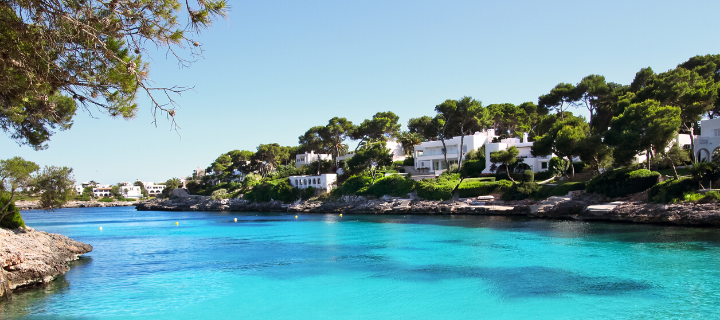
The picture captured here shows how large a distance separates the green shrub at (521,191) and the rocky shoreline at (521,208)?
3.02 feet

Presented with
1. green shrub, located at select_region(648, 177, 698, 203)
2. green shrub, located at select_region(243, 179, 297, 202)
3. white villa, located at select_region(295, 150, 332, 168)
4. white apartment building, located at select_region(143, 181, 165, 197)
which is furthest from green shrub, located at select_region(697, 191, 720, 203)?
white apartment building, located at select_region(143, 181, 165, 197)

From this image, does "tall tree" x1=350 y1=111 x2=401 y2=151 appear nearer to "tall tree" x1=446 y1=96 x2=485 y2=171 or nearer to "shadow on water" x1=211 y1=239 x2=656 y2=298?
"tall tree" x1=446 y1=96 x2=485 y2=171

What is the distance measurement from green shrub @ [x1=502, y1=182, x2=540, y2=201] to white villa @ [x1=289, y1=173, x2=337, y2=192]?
27205 millimetres

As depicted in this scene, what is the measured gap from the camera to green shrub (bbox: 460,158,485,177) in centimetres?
5275

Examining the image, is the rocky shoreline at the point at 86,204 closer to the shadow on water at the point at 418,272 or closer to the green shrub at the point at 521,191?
the green shrub at the point at 521,191

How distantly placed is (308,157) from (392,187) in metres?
28.4

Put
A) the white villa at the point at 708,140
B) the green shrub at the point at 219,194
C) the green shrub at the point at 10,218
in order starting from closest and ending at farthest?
1. the green shrub at the point at 10,218
2. the white villa at the point at 708,140
3. the green shrub at the point at 219,194

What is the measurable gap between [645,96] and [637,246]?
24304 mm

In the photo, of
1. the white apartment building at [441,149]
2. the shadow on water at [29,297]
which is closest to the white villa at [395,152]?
the white apartment building at [441,149]

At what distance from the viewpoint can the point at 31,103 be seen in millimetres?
9531

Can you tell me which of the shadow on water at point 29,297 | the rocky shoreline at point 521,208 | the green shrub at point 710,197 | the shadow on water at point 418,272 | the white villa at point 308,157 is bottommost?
the shadow on water at point 418,272

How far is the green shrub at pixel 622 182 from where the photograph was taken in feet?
109

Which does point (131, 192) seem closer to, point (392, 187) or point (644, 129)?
point (392, 187)

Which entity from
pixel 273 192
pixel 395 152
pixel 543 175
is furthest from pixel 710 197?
pixel 273 192
